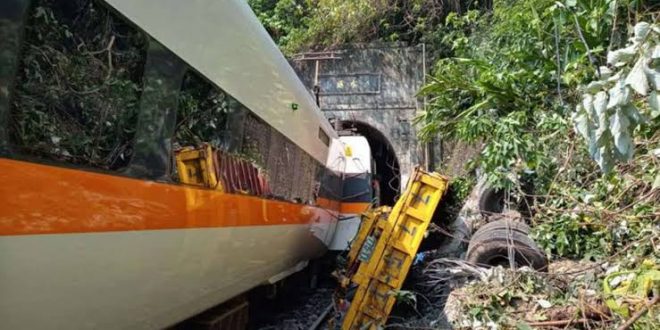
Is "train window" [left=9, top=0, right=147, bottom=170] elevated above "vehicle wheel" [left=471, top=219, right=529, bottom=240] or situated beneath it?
elevated above

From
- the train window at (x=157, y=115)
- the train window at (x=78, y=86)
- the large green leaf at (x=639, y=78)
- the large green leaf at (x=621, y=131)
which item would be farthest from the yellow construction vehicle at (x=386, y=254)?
the large green leaf at (x=639, y=78)

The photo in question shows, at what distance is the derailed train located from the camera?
6.21 ft

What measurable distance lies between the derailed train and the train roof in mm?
12

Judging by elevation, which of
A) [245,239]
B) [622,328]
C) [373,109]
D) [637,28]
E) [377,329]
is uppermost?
[373,109]

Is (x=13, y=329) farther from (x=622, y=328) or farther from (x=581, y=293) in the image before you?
(x=581, y=293)

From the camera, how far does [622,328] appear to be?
10.3ft

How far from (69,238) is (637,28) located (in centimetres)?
220

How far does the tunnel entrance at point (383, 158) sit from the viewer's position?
1425 cm

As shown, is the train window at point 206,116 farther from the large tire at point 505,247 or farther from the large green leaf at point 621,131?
the large tire at point 505,247

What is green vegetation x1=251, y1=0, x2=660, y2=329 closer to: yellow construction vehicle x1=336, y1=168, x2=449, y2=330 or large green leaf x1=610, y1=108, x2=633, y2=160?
large green leaf x1=610, y1=108, x2=633, y2=160

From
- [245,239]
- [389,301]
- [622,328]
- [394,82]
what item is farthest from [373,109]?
[622,328]

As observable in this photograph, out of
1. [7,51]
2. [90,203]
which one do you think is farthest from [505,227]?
[7,51]

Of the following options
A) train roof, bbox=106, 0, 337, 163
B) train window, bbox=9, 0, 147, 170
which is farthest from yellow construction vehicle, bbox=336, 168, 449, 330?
train window, bbox=9, 0, 147, 170

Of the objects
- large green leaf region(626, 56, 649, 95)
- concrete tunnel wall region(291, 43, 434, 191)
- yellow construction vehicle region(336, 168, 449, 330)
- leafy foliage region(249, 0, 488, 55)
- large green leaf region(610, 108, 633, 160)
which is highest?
leafy foliage region(249, 0, 488, 55)
